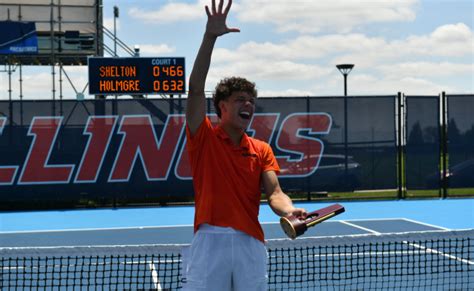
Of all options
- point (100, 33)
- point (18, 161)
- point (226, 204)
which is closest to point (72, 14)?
point (100, 33)

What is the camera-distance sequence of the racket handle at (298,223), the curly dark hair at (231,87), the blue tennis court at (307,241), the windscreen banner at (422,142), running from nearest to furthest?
the racket handle at (298,223)
the curly dark hair at (231,87)
the blue tennis court at (307,241)
the windscreen banner at (422,142)

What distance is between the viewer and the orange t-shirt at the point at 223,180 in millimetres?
3027

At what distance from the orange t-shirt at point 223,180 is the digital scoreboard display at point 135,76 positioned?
12.6 metres

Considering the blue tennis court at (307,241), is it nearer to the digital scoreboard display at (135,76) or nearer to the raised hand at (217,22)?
the raised hand at (217,22)

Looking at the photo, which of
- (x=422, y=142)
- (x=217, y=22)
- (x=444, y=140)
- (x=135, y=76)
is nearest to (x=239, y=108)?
(x=217, y=22)

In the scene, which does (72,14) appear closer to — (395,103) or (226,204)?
(395,103)

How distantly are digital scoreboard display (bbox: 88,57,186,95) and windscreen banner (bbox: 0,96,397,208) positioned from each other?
122cm

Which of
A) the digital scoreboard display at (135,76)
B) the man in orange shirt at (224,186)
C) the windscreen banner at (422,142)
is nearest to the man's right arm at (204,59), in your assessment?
the man in orange shirt at (224,186)

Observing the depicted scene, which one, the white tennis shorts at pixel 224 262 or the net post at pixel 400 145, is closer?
the white tennis shorts at pixel 224 262

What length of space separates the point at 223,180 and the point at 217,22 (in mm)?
737

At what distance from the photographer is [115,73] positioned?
15477mm

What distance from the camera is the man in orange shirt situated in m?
2.95

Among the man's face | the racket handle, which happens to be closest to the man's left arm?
the racket handle

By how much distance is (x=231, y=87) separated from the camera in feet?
10.0
